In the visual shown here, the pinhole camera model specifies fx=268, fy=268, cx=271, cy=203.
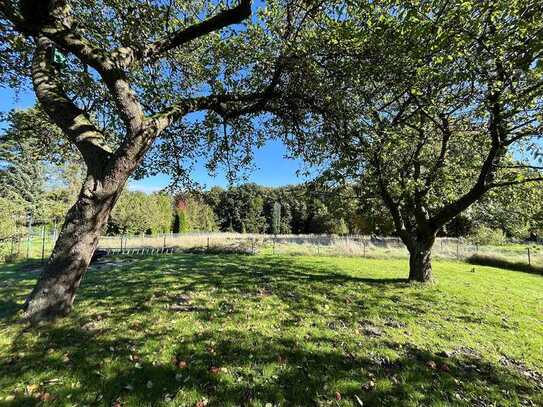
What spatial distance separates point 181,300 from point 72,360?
257cm

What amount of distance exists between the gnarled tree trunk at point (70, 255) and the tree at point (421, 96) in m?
4.05

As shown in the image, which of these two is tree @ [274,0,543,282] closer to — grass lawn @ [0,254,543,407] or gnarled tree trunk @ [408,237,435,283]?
gnarled tree trunk @ [408,237,435,283]

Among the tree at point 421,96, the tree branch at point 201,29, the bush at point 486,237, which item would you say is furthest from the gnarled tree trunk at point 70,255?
the bush at point 486,237

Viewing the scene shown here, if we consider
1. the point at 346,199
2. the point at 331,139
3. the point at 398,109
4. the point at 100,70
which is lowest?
the point at 346,199

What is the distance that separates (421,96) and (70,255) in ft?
25.4

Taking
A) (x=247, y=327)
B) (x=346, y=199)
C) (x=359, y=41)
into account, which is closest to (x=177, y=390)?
(x=247, y=327)

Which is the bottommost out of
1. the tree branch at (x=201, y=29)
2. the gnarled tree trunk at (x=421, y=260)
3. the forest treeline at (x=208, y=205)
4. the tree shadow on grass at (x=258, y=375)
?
the tree shadow on grass at (x=258, y=375)

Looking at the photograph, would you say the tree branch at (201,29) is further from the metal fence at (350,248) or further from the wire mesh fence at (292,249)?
the metal fence at (350,248)

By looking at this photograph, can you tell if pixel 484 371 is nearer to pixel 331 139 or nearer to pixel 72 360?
pixel 331 139

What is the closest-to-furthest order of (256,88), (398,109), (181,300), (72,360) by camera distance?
(72,360) → (181,300) → (256,88) → (398,109)

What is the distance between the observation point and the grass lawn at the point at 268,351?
277cm

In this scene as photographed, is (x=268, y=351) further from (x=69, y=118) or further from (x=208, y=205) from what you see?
(x=208, y=205)

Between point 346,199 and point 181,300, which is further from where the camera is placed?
point 346,199

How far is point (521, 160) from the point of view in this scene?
8164 millimetres
